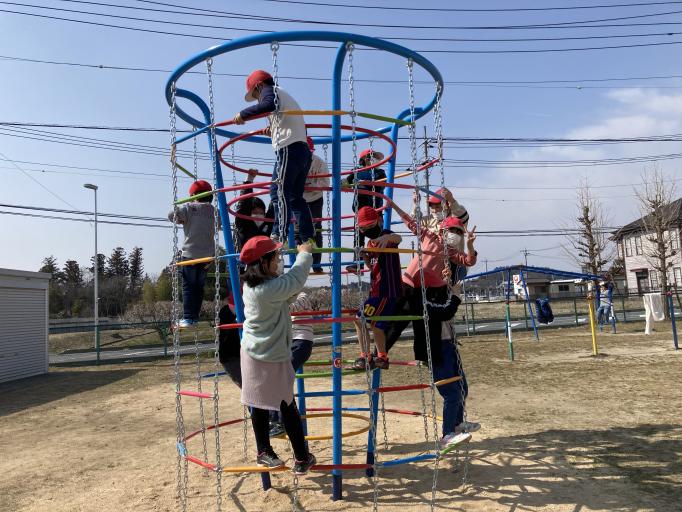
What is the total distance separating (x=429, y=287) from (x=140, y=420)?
5403 millimetres

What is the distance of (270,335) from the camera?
11.2 ft

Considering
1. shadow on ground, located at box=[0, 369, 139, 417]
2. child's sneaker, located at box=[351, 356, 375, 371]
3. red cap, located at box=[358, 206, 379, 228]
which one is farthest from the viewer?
shadow on ground, located at box=[0, 369, 139, 417]

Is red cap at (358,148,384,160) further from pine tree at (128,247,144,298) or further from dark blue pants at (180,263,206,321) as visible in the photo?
pine tree at (128,247,144,298)

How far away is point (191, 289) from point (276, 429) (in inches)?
57.6

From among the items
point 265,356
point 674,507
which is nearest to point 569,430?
point 674,507

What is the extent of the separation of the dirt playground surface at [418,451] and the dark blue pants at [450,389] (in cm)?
52

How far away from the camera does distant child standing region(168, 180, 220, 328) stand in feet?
15.2

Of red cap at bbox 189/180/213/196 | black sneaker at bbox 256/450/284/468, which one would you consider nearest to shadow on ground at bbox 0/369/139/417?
red cap at bbox 189/180/213/196

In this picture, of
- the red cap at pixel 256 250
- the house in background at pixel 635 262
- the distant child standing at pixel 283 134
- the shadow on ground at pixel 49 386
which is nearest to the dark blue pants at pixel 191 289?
the distant child standing at pixel 283 134

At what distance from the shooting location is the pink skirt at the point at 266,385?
134 inches

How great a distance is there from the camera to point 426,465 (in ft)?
16.0

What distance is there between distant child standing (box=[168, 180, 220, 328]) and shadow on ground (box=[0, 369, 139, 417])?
6.55 metres

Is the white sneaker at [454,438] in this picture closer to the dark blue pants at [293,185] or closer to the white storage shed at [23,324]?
the dark blue pants at [293,185]

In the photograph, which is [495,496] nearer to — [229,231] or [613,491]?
[613,491]
